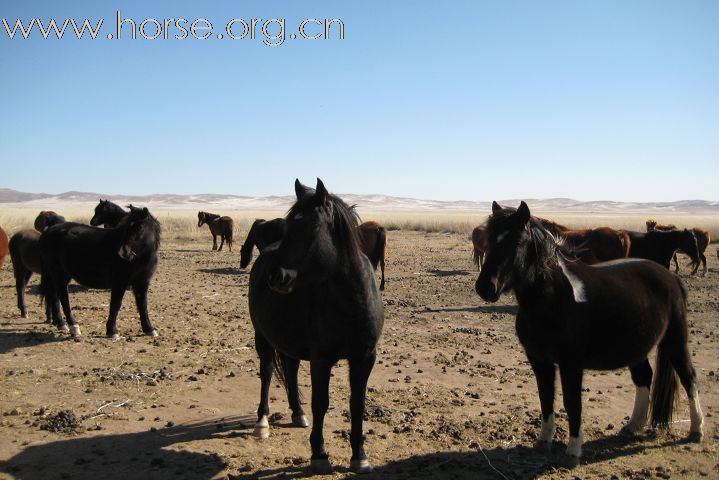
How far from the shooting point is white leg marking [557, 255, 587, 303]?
4348mm

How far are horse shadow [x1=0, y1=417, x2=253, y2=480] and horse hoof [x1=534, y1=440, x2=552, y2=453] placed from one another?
8.83 ft

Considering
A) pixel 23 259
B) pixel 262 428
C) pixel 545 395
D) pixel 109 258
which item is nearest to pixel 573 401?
pixel 545 395

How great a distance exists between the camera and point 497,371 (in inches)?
291

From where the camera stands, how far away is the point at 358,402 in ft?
13.8

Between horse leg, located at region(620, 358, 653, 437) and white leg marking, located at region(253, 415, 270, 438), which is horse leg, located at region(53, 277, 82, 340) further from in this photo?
→ horse leg, located at region(620, 358, 653, 437)

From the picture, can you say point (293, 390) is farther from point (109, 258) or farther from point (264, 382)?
point (109, 258)

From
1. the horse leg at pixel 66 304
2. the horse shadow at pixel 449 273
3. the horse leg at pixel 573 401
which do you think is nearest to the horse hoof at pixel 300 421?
the horse leg at pixel 573 401

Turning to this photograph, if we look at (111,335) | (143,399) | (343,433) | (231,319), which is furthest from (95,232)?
(343,433)

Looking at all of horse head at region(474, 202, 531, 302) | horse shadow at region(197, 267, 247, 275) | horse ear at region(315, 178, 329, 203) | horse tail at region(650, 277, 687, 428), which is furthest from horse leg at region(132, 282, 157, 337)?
horse shadow at region(197, 267, 247, 275)

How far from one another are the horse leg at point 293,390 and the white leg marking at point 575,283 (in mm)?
2468

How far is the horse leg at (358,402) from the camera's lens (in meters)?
4.13

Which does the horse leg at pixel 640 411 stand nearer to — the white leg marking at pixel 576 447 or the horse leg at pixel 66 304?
the white leg marking at pixel 576 447

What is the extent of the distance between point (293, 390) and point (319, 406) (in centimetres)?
108

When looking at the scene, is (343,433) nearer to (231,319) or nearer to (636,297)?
(636,297)
